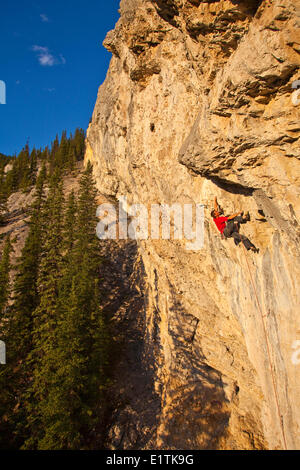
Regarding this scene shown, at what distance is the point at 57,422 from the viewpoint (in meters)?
11.7

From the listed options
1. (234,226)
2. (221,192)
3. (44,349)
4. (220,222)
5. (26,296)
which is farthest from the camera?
(26,296)

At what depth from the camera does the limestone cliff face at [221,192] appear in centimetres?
618

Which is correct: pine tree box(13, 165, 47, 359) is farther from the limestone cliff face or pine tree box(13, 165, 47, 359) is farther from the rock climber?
the rock climber

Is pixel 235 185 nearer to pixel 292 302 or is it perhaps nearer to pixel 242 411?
pixel 292 302

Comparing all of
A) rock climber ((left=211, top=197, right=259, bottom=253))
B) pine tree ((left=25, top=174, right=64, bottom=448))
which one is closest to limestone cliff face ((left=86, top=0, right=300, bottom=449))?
rock climber ((left=211, top=197, right=259, bottom=253))

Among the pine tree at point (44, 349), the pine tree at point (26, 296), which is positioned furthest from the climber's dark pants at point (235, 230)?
the pine tree at point (26, 296)

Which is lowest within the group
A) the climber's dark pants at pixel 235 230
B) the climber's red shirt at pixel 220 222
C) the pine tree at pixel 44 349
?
the pine tree at pixel 44 349

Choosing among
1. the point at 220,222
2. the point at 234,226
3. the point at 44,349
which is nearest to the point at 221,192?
the point at 220,222

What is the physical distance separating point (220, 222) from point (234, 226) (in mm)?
555

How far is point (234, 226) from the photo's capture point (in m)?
8.08

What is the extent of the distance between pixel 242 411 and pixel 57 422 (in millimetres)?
8520

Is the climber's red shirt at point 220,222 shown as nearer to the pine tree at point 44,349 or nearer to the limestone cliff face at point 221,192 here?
the limestone cliff face at point 221,192

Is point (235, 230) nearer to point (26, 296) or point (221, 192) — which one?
point (221, 192)

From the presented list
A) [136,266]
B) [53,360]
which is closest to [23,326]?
[53,360]
